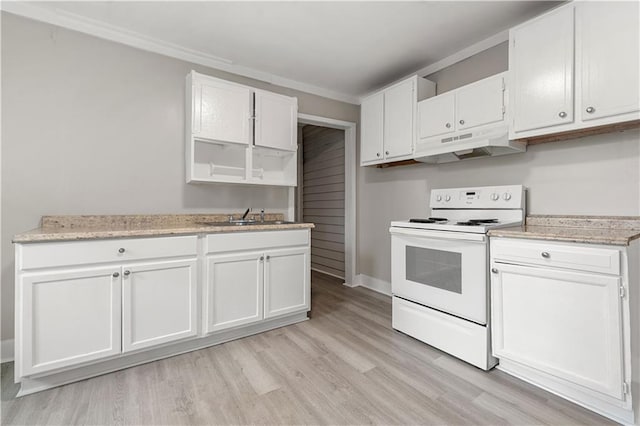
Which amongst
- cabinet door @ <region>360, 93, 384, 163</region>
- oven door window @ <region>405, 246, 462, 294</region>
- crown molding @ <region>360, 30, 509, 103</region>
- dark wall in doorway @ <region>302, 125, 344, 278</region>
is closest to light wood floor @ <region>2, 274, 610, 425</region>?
oven door window @ <region>405, 246, 462, 294</region>

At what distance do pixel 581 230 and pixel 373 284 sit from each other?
2.25 metres

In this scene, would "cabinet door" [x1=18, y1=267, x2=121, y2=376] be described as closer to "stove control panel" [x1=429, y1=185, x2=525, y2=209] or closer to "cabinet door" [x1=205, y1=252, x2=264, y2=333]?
"cabinet door" [x1=205, y1=252, x2=264, y2=333]

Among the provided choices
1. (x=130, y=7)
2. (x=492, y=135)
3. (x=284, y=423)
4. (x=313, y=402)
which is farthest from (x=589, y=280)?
(x=130, y=7)

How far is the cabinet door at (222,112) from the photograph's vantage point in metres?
2.54

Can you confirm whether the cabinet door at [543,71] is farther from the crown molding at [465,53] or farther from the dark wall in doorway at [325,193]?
the dark wall in doorway at [325,193]

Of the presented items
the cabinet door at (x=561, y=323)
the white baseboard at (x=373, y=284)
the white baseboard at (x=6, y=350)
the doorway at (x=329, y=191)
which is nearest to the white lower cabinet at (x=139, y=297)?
the white baseboard at (x=6, y=350)

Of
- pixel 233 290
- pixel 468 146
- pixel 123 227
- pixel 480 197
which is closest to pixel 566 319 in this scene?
pixel 480 197

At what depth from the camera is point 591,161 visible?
6.59 ft

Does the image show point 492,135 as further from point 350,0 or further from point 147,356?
point 147,356

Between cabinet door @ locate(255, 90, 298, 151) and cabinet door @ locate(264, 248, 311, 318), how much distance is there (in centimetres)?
107

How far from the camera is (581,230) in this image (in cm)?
195

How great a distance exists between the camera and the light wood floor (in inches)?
59.7

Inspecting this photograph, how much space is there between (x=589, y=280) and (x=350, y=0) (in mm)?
2236

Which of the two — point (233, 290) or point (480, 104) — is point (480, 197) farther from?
point (233, 290)
